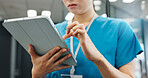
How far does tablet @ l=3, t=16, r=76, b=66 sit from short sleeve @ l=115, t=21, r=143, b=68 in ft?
0.70

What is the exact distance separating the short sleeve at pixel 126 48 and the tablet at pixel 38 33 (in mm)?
213

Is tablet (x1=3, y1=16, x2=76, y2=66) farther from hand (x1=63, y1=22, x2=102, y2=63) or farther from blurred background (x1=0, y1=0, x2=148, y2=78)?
blurred background (x1=0, y1=0, x2=148, y2=78)

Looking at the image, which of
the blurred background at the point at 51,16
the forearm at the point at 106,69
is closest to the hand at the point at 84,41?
the forearm at the point at 106,69

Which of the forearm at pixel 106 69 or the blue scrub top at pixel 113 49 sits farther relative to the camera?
the blue scrub top at pixel 113 49

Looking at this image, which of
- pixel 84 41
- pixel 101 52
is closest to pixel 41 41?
pixel 84 41

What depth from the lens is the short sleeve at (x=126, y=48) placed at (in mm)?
633

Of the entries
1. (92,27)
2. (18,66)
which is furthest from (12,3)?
(92,27)

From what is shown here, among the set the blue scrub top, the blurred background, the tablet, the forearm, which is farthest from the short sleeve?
the blurred background

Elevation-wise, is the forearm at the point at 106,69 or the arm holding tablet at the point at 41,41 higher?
the arm holding tablet at the point at 41,41

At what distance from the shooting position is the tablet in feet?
1.53

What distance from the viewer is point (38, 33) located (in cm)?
50

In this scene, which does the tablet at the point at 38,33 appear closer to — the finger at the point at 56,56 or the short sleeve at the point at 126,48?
the finger at the point at 56,56

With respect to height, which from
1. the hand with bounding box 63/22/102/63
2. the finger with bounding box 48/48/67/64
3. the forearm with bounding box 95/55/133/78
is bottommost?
the forearm with bounding box 95/55/133/78

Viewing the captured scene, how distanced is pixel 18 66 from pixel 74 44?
4.66 m
